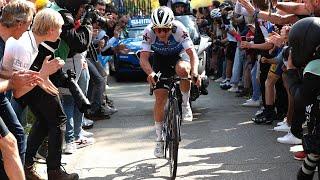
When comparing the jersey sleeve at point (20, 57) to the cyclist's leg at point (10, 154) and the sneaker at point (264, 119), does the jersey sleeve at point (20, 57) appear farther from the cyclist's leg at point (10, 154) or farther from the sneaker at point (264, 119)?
the sneaker at point (264, 119)

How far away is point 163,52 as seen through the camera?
22.0ft

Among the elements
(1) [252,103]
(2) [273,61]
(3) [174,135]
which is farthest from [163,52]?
(1) [252,103]

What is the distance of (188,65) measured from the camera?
6879 mm

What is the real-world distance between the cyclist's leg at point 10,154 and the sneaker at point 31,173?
3.72ft

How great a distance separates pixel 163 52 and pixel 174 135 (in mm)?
1315

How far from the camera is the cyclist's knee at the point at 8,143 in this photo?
14.2ft

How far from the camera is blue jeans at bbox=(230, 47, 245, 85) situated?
11.9 meters

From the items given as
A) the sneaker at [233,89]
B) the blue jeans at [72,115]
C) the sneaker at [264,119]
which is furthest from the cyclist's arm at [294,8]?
the sneaker at [233,89]

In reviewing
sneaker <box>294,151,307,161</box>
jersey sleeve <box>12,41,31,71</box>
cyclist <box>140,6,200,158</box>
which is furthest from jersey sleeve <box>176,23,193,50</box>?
jersey sleeve <box>12,41,31,71</box>

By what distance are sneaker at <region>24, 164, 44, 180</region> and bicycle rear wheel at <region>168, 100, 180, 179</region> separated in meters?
1.43

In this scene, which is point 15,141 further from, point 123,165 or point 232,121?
point 232,121

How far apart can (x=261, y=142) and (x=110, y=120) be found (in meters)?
3.10

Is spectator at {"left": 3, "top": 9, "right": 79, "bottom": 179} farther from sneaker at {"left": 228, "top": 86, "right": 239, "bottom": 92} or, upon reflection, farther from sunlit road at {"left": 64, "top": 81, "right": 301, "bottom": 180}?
sneaker at {"left": 228, "top": 86, "right": 239, "bottom": 92}

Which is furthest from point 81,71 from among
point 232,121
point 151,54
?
Answer: point 232,121
